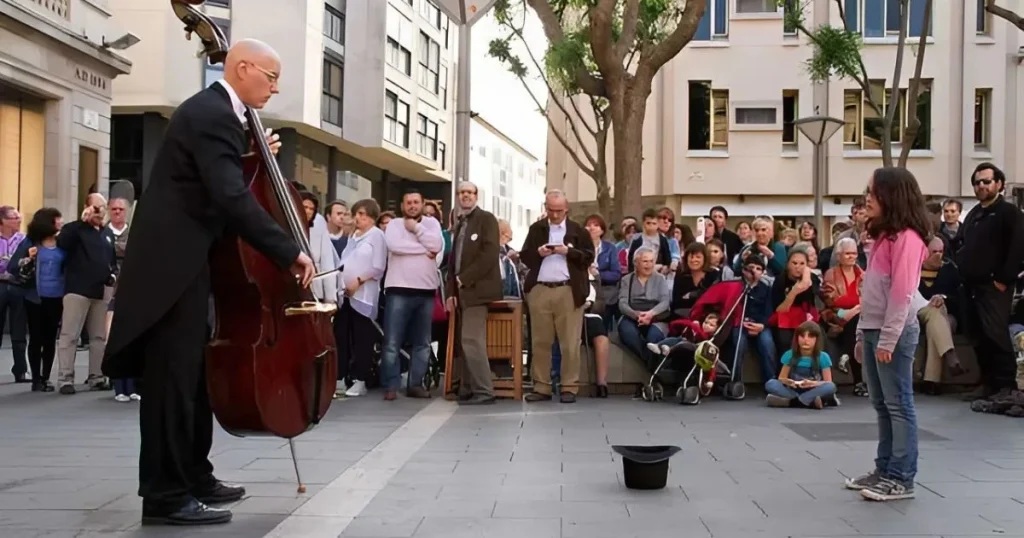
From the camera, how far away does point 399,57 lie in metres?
41.7

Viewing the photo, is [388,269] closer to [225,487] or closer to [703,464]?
[703,464]

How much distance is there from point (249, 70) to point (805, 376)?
721cm

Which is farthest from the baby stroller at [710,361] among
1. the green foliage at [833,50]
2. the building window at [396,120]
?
the building window at [396,120]

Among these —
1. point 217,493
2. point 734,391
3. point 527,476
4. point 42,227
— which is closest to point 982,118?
point 734,391

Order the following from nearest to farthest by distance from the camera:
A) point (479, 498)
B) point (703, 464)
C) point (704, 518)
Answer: point (704, 518)
point (479, 498)
point (703, 464)

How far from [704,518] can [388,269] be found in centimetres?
599

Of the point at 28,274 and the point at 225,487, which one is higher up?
the point at 28,274

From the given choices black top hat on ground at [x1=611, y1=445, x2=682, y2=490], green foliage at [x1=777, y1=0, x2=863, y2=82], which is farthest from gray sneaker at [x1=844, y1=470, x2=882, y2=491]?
green foliage at [x1=777, y1=0, x2=863, y2=82]

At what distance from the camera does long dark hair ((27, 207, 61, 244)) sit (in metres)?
11.4

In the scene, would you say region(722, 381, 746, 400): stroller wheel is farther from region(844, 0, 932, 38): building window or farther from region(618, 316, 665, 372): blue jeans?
region(844, 0, 932, 38): building window

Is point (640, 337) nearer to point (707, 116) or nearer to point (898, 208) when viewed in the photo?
point (898, 208)

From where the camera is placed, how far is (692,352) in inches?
425

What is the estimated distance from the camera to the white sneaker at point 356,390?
10.9 metres

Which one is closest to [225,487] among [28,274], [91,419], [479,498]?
[479,498]
